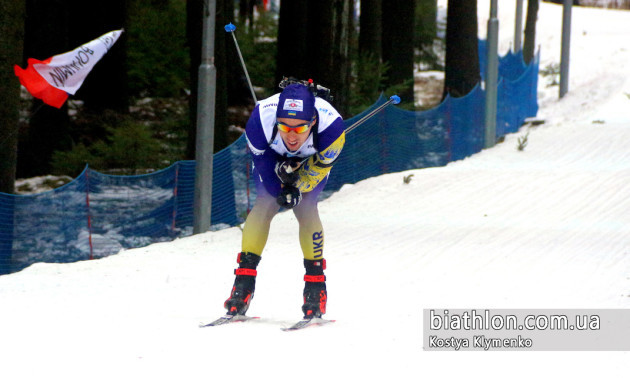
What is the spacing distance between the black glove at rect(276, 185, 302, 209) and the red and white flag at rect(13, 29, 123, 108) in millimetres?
5441

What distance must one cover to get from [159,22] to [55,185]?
9.26m

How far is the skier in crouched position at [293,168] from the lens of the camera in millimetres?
6191

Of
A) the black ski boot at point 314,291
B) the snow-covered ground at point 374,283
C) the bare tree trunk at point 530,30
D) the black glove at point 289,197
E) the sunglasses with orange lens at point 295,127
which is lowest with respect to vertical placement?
the snow-covered ground at point 374,283

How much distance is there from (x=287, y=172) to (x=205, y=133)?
6280 mm

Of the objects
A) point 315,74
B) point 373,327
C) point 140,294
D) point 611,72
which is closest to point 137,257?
point 140,294

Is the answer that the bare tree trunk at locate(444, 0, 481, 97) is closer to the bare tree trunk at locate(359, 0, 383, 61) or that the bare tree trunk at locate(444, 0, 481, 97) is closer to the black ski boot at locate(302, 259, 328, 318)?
the bare tree trunk at locate(359, 0, 383, 61)

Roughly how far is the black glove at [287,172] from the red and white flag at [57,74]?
17.6 ft

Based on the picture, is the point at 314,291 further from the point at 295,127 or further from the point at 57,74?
the point at 57,74

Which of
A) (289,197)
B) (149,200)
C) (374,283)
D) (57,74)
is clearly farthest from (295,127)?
(149,200)

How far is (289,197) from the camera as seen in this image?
6.22m

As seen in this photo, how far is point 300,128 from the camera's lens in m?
6.13

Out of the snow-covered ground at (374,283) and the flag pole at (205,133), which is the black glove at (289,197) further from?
the flag pole at (205,133)

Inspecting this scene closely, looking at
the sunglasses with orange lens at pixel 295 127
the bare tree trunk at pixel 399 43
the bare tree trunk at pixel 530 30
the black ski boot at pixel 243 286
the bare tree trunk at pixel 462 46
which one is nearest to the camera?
A: the sunglasses with orange lens at pixel 295 127

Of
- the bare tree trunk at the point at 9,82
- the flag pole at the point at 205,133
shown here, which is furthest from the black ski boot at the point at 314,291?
the bare tree trunk at the point at 9,82
